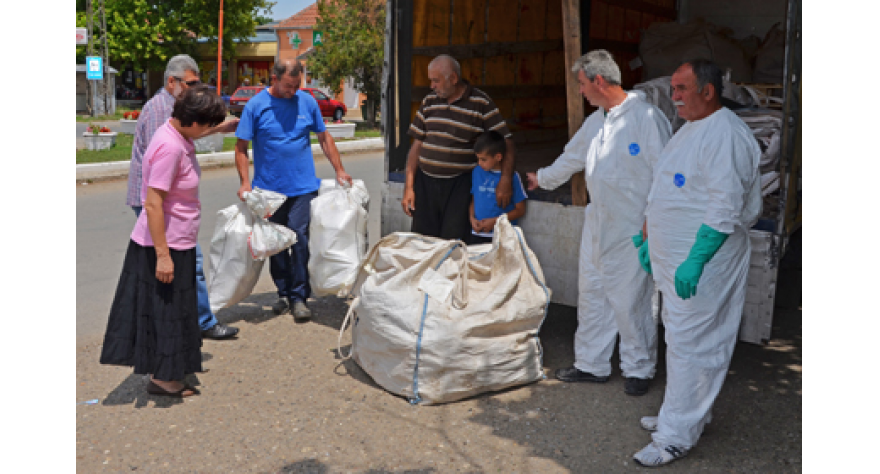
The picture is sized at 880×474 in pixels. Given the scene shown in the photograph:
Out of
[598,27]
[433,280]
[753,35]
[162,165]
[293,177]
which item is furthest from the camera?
[753,35]

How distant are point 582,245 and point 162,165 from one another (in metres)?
2.27

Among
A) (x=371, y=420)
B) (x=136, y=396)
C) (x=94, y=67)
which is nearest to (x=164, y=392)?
(x=136, y=396)

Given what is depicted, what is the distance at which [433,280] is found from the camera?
13.8ft

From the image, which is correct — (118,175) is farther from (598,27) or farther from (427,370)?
(427,370)

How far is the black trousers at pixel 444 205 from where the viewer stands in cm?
491

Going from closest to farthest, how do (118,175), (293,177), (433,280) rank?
(433,280) → (293,177) → (118,175)

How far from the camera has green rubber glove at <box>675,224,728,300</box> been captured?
126 inches

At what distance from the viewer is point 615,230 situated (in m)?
4.11


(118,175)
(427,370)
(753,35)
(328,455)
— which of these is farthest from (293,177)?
(118,175)

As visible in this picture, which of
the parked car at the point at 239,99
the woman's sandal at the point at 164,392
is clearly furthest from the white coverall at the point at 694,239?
the parked car at the point at 239,99

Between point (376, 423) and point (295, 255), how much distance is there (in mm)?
1864

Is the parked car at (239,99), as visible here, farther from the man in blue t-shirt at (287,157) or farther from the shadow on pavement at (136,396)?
the shadow on pavement at (136,396)

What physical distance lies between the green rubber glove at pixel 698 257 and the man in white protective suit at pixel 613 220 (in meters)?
0.80

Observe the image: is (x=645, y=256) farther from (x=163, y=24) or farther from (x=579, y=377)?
(x=163, y=24)
